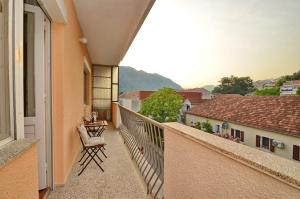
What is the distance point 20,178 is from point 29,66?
1534mm

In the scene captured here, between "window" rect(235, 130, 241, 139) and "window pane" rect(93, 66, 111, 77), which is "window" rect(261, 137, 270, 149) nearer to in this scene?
"window" rect(235, 130, 241, 139)

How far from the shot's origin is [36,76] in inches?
93.4

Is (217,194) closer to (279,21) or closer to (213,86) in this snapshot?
(279,21)

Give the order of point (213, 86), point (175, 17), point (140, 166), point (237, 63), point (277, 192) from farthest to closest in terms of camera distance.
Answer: point (213, 86) < point (237, 63) < point (175, 17) < point (140, 166) < point (277, 192)

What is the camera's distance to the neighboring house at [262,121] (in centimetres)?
1211

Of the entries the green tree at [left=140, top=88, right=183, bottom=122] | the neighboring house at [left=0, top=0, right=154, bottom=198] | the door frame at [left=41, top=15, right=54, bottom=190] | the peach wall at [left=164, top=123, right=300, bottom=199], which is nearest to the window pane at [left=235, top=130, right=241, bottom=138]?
the green tree at [left=140, top=88, right=183, bottom=122]

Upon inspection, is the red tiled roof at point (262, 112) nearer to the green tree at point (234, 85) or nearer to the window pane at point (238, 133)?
the window pane at point (238, 133)

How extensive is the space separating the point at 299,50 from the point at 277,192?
21.2 metres

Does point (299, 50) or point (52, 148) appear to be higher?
point (299, 50)

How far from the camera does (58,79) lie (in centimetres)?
262

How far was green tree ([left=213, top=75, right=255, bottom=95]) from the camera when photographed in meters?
33.4

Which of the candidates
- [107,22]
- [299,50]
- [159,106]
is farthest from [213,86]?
[107,22]

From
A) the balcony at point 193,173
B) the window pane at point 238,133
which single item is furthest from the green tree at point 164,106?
the balcony at point 193,173

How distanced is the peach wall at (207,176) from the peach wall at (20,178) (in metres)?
1.12
